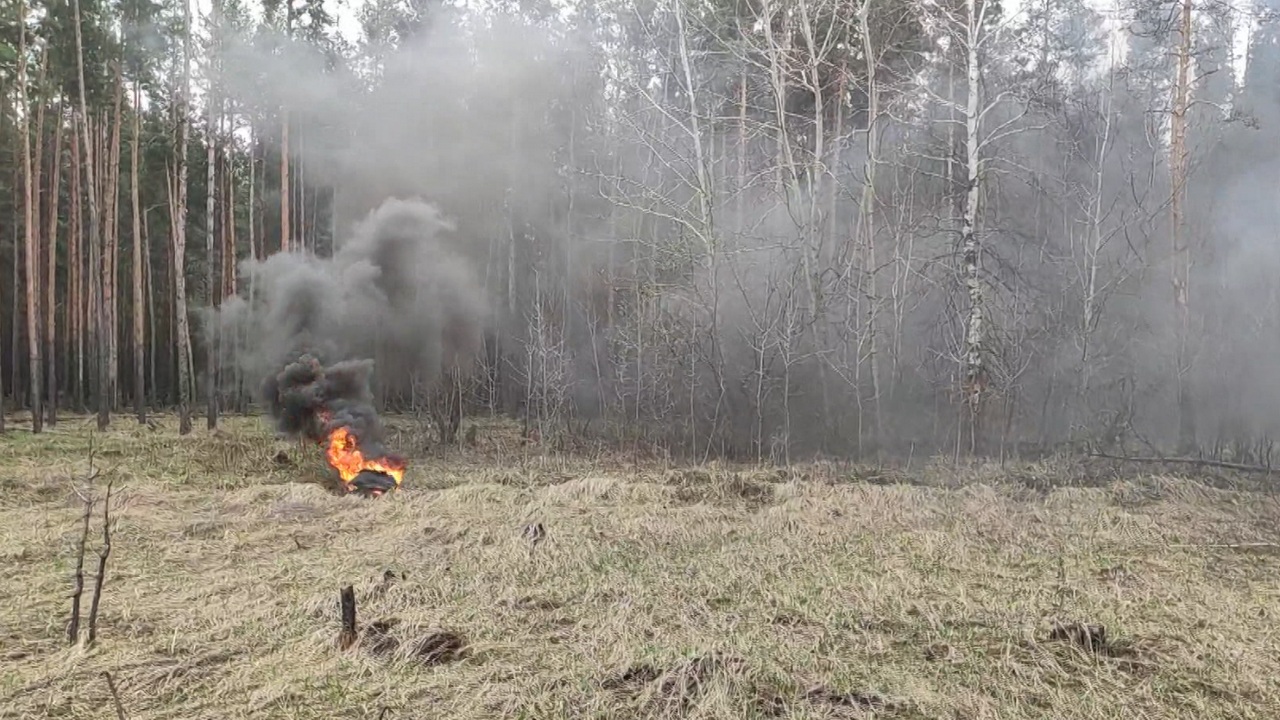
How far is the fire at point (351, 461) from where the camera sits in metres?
10.6

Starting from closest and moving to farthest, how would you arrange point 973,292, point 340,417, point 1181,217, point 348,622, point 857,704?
point 857,704
point 348,622
point 973,292
point 340,417
point 1181,217

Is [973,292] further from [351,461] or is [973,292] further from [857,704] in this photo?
[351,461]

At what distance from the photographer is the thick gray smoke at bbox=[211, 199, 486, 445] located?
43.9ft

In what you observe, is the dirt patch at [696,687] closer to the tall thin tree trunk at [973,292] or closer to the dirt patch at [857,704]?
the dirt patch at [857,704]

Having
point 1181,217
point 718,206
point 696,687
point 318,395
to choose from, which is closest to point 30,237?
point 318,395

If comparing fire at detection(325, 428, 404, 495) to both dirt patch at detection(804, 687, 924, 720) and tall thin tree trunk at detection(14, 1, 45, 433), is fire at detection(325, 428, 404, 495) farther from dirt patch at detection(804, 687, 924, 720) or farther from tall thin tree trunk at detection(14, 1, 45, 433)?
tall thin tree trunk at detection(14, 1, 45, 433)

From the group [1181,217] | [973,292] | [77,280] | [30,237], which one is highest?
[30,237]

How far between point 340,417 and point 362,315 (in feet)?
16.6

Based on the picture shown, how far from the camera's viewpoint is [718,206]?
1670cm

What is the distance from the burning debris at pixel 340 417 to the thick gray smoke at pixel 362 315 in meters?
0.02

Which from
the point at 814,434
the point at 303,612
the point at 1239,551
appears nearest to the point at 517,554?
the point at 303,612

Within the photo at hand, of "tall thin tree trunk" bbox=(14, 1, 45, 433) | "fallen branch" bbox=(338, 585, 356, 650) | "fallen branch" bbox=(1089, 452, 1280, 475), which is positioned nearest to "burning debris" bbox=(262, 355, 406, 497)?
"tall thin tree trunk" bbox=(14, 1, 45, 433)

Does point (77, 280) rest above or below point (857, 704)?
above

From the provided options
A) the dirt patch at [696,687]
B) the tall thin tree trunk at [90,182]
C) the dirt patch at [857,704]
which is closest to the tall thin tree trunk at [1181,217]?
the dirt patch at [857,704]
